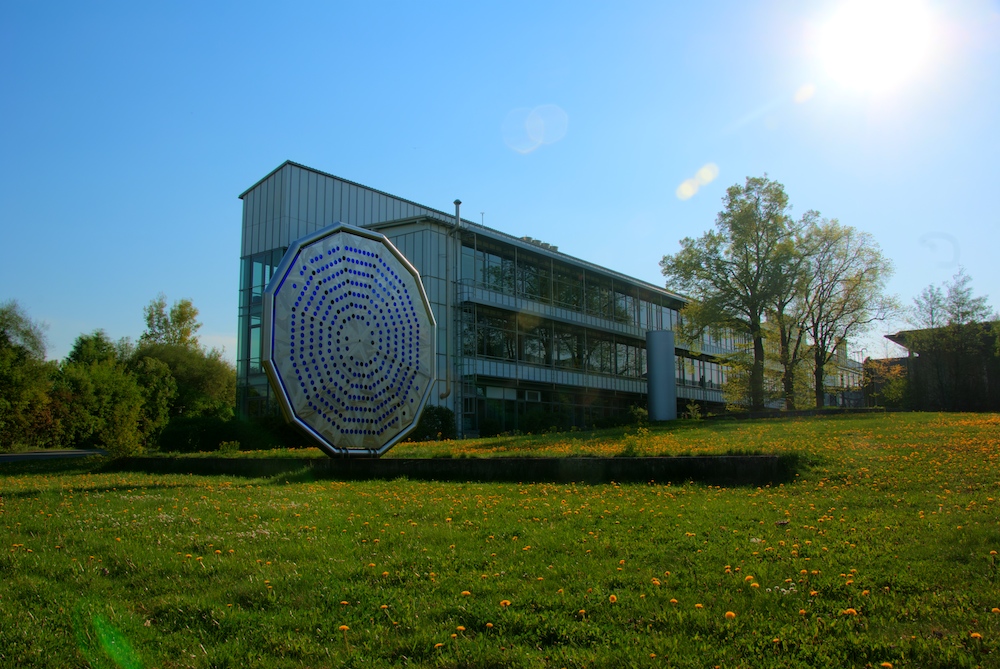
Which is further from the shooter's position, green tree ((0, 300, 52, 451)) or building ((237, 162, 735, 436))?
green tree ((0, 300, 52, 451))

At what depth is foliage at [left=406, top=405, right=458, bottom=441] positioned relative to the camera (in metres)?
31.2

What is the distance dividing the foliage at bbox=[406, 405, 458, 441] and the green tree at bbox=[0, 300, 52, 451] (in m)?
27.8

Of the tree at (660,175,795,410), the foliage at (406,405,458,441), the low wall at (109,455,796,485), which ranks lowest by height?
the low wall at (109,455,796,485)

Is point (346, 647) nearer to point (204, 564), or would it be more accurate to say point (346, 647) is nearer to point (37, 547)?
point (204, 564)

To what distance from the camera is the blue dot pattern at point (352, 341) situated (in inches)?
577

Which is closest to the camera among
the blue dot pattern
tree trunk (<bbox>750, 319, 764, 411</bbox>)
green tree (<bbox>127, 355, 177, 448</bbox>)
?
the blue dot pattern

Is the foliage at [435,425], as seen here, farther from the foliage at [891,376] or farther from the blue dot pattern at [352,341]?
the foliage at [891,376]

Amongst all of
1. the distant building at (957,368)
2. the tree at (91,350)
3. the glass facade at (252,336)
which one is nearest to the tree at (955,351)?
the distant building at (957,368)

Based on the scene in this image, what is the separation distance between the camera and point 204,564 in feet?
20.5

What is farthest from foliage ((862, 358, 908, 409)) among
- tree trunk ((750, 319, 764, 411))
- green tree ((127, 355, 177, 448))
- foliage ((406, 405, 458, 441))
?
green tree ((127, 355, 177, 448))

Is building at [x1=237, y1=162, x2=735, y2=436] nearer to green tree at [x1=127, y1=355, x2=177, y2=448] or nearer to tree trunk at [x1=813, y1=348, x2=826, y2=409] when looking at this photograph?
tree trunk at [x1=813, y1=348, x2=826, y2=409]

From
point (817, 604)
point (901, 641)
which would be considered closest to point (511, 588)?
point (817, 604)

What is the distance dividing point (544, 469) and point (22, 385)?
140ft

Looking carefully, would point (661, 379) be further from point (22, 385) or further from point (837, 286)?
point (22, 385)
